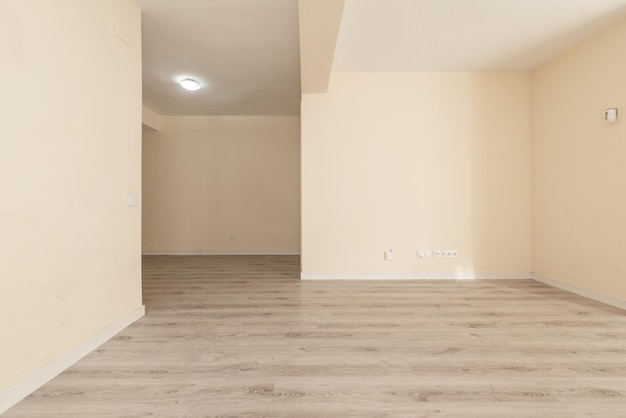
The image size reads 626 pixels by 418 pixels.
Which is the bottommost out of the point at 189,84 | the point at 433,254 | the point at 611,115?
the point at 433,254

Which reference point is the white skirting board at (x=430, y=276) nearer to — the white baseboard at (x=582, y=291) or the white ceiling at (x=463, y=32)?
the white baseboard at (x=582, y=291)

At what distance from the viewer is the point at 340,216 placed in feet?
13.9

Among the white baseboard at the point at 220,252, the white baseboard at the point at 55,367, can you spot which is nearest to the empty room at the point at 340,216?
the white baseboard at the point at 55,367

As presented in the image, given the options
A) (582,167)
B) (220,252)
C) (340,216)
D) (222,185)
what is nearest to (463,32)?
(582,167)

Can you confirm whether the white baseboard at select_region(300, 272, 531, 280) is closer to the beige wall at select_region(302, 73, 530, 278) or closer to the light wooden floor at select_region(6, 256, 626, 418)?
the beige wall at select_region(302, 73, 530, 278)

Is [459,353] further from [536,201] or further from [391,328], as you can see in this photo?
[536,201]

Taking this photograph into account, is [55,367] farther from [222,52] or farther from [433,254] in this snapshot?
[433,254]

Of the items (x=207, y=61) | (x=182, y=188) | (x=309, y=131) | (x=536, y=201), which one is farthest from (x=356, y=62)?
(x=182, y=188)

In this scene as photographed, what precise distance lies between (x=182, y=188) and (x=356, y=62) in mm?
4523

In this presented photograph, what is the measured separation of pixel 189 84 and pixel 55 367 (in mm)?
3886

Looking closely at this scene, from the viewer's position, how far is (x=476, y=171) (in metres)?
4.23

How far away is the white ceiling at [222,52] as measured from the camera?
2.87 m

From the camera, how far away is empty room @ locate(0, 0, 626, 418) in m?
1.67

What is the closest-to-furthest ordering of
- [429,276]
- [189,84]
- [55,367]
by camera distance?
[55,367]
[429,276]
[189,84]
